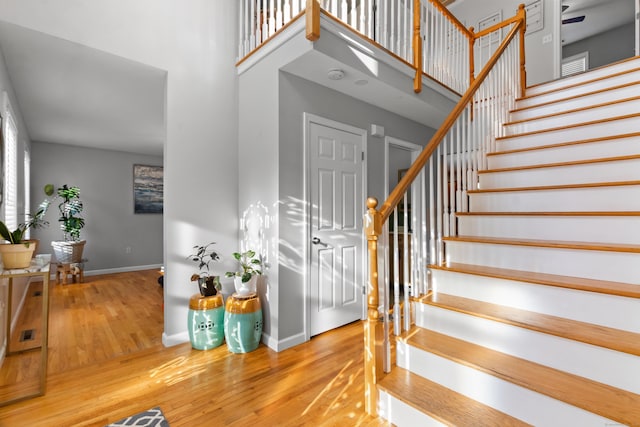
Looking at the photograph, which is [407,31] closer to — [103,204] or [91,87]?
[91,87]

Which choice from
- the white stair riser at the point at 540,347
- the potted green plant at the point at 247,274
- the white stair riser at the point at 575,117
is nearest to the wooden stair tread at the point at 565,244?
the white stair riser at the point at 540,347

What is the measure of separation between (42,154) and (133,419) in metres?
5.85

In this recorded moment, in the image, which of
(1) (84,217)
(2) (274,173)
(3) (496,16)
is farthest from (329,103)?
(1) (84,217)

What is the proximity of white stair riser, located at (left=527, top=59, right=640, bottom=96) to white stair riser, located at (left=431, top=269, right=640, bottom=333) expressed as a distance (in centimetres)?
254

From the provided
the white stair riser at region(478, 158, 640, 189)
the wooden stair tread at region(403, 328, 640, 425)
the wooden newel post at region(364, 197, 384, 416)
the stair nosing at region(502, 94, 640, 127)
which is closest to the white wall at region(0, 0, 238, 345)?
the wooden newel post at region(364, 197, 384, 416)

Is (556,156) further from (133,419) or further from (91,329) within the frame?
(91,329)

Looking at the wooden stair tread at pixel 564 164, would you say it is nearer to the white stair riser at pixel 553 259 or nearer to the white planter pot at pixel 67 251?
the white stair riser at pixel 553 259

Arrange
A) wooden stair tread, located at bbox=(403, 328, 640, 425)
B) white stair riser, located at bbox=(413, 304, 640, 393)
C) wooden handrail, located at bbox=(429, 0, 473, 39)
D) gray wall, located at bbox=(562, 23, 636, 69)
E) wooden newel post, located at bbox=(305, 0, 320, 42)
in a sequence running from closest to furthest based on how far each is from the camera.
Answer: wooden stair tread, located at bbox=(403, 328, 640, 425) < white stair riser, located at bbox=(413, 304, 640, 393) < wooden newel post, located at bbox=(305, 0, 320, 42) < wooden handrail, located at bbox=(429, 0, 473, 39) < gray wall, located at bbox=(562, 23, 636, 69)

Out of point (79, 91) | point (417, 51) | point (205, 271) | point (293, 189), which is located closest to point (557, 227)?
point (293, 189)

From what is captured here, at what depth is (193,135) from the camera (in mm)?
2854

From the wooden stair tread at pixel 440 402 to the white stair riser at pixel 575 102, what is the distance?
2.89 metres

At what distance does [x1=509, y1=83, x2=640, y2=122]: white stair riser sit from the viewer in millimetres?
2654

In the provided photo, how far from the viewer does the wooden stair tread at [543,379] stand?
3.86 feet

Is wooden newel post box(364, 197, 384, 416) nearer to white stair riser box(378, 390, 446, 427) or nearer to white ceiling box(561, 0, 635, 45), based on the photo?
white stair riser box(378, 390, 446, 427)
